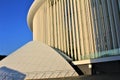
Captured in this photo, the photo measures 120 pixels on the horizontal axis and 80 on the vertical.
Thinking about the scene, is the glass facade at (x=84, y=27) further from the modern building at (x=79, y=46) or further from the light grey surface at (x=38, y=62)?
the light grey surface at (x=38, y=62)

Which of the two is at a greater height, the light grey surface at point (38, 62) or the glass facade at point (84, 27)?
the glass facade at point (84, 27)

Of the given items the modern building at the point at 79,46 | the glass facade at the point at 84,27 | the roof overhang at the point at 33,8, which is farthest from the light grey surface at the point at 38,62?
the roof overhang at the point at 33,8

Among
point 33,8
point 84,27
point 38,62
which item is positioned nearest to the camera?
point 38,62

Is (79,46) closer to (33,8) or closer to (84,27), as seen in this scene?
(84,27)

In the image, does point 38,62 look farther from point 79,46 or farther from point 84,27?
point 84,27

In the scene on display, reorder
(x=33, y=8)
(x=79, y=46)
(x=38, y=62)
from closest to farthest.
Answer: (x=38, y=62) < (x=79, y=46) < (x=33, y=8)

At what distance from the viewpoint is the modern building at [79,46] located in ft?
91.7

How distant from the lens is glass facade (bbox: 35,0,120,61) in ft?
94.6

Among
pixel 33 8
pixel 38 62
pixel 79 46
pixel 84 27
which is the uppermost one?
pixel 33 8

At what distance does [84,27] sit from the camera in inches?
1272

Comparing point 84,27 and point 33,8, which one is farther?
point 33,8

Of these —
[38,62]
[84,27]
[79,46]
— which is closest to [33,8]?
[79,46]

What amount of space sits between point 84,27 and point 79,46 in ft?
9.26

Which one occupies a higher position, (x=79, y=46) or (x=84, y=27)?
(x=84, y=27)
